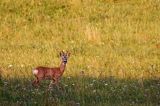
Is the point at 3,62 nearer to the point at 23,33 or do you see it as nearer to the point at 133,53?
the point at 133,53

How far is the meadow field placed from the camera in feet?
41.5

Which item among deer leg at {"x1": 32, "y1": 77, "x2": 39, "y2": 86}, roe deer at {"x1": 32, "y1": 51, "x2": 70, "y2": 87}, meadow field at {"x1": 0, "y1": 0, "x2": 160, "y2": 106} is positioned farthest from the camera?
roe deer at {"x1": 32, "y1": 51, "x2": 70, "y2": 87}

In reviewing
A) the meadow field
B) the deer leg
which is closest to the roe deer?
the deer leg

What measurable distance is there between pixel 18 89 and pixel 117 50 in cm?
780

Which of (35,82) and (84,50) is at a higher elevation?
(84,50)

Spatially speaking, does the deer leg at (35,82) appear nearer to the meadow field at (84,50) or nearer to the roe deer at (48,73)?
the roe deer at (48,73)

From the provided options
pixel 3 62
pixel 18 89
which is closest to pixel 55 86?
pixel 18 89

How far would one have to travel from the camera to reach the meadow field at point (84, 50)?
1264cm

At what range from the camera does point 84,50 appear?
20219 mm

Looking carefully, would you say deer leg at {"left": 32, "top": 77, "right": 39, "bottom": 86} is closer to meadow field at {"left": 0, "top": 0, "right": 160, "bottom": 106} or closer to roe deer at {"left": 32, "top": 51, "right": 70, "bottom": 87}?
roe deer at {"left": 32, "top": 51, "right": 70, "bottom": 87}

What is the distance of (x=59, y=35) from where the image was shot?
23.5 metres

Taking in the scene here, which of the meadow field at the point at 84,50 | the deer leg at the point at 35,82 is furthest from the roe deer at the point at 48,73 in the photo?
the meadow field at the point at 84,50

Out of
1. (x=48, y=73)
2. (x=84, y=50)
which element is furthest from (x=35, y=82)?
(x=84, y=50)

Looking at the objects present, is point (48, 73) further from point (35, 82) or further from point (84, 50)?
point (84, 50)
